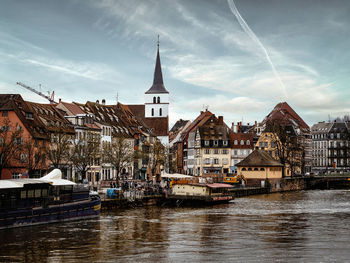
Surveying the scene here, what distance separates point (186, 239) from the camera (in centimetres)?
3834

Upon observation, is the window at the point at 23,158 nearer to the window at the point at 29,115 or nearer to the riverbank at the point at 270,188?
the window at the point at 29,115

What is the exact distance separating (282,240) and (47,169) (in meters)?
46.6

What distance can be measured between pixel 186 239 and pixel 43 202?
502 inches

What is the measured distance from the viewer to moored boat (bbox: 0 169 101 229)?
41781mm

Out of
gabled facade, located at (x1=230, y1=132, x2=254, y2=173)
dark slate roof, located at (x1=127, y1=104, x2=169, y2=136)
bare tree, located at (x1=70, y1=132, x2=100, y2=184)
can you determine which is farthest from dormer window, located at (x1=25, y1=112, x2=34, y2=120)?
dark slate roof, located at (x1=127, y1=104, x2=169, y2=136)

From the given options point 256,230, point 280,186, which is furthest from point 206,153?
point 256,230

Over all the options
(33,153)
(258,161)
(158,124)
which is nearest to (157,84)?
(158,124)

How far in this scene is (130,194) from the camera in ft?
204

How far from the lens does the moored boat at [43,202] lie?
41.8 metres

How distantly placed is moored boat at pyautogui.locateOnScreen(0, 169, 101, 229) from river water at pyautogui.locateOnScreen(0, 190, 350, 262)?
0.93 m

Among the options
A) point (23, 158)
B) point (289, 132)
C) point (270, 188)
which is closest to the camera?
point (23, 158)

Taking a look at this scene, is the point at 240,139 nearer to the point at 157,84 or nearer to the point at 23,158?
the point at 157,84

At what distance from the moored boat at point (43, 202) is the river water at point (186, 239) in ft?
3.05

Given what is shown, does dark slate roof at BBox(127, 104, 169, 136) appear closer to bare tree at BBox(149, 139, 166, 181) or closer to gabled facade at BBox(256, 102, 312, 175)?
gabled facade at BBox(256, 102, 312, 175)
